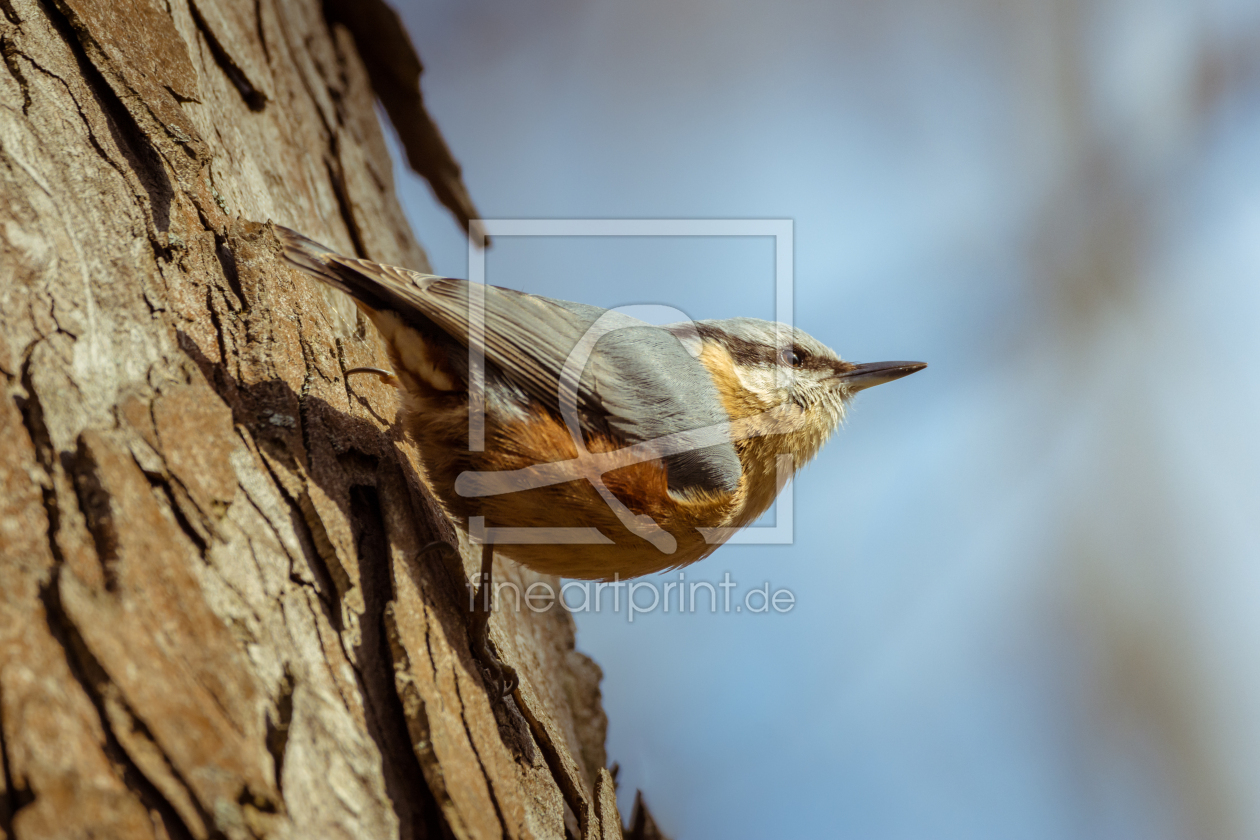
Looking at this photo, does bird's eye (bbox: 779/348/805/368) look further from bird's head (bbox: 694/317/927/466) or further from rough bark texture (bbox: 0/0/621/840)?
rough bark texture (bbox: 0/0/621/840)

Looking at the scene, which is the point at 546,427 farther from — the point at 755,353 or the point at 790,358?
the point at 790,358

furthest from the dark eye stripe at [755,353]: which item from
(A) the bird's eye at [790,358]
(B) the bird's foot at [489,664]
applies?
(B) the bird's foot at [489,664]

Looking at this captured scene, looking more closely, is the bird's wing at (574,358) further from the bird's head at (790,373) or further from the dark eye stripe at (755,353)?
the dark eye stripe at (755,353)

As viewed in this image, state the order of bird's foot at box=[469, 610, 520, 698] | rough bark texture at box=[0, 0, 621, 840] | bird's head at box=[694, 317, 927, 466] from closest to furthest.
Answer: rough bark texture at box=[0, 0, 621, 840], bird's foot at box=[469, 610, 520, 698], bird's head at box=[694, 317, 927, 466]

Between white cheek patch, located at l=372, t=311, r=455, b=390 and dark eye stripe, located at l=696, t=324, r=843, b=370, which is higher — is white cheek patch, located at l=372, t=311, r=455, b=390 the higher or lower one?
the lower one

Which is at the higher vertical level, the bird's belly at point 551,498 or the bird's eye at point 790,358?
the bird's eye at point 790,358

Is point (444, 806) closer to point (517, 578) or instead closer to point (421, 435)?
point (421, 435)

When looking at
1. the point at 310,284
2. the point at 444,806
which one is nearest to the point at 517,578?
the point at 310,284

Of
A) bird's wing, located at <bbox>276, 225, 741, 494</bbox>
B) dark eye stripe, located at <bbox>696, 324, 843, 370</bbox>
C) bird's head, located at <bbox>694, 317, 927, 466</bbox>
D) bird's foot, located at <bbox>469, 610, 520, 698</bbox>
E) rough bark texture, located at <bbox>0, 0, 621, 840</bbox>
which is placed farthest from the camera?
A: dark eye stripe, located at <bbox>696, 324, 843, 370</bbox>

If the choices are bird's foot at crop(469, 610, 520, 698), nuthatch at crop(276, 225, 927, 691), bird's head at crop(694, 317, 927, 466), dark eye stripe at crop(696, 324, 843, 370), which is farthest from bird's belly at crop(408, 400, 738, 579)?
dark eye stripe at crop(696, 324, 843, 370)
